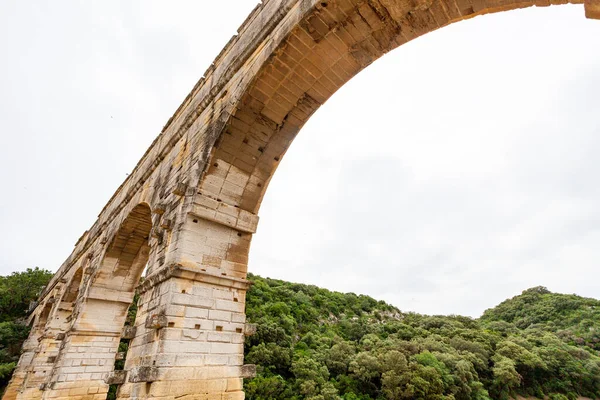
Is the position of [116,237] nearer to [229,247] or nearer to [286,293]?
[229,247]

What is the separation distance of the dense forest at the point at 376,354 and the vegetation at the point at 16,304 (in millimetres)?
63

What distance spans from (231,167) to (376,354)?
26.1 meters

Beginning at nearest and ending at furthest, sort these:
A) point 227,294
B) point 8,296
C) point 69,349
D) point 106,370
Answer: point 227,294
point 69,349
point 106,370
point 8,296

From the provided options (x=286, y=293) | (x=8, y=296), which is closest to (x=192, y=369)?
(x=8, y=296)

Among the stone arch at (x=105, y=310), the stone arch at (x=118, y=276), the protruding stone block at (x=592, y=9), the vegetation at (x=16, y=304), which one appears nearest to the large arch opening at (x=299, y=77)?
the protruding stone block at (x=592, y=9)

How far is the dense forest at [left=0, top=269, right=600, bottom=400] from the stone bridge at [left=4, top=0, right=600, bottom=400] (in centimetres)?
1752

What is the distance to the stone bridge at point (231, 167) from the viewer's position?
12.5 feet

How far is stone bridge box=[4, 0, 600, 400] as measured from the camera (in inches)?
150

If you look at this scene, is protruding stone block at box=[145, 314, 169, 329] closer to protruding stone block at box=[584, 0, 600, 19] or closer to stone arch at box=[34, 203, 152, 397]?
stone arch at box=[34, 203, 152, 397]

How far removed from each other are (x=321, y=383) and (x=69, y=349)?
17856 millimetres

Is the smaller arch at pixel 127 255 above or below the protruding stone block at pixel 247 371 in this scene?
above

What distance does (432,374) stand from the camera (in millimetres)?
22594

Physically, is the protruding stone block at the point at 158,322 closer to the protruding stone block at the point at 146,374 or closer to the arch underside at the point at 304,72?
the protruding stone block at the point at 146,374

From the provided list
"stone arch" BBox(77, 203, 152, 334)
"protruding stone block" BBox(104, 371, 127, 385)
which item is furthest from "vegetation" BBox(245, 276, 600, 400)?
"protruding stone block" BBox(104, 371, 127, 385)
